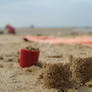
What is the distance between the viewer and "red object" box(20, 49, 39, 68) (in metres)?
Answer: 3.63

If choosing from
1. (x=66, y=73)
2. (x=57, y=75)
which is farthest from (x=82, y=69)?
(x=57, y=75)

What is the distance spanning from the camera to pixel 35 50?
12.3 ft

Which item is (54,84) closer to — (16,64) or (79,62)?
(79,62)

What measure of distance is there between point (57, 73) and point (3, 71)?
1368mm

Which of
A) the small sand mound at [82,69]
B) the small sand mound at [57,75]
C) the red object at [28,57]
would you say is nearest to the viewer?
the small sand mound at [57,75]

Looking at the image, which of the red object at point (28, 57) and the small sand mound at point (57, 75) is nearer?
the small sand mound at point (57, 75)

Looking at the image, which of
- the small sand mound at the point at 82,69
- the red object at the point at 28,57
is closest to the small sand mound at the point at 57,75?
the small sand mound at the point at 82,69

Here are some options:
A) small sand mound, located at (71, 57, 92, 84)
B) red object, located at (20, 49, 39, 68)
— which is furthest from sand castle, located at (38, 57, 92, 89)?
red object, located at (20, 49, 39, 68)

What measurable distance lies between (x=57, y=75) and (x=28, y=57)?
1.32m

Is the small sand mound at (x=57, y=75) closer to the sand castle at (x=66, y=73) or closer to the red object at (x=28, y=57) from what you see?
the sand castle at (x=66, y=73)

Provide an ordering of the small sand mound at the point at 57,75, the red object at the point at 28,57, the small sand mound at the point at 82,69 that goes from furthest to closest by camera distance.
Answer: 1. the red object at the point at 28,57
2. the small sand mound at the point at 82,69
3. the small sand mound at the point at 57,75

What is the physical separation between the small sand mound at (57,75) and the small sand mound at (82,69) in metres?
0.24

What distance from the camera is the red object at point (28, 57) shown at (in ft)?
11.9

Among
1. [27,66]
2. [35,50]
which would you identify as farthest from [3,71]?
[35,50]
